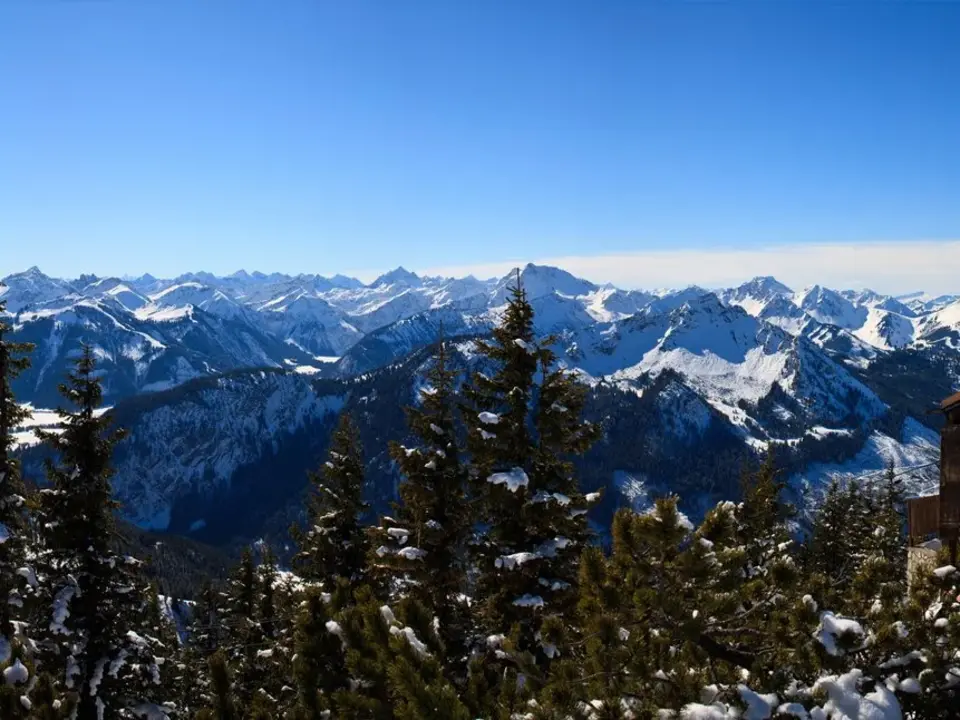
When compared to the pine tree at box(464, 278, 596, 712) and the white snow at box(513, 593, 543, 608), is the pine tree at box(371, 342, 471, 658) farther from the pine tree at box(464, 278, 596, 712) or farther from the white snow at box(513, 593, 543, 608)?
the white snow at box(513, 593, 543, 608)

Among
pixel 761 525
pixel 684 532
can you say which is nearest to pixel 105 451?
pixel 684 532

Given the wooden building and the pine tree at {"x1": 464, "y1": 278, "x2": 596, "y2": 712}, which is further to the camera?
the wooden building

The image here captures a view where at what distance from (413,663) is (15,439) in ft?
59.0

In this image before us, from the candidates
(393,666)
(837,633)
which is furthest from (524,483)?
(837,633)

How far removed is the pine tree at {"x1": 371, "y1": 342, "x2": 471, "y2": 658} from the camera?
20.0 meters

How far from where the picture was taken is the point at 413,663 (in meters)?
8.38

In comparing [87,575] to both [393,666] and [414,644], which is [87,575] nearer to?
[414,644]

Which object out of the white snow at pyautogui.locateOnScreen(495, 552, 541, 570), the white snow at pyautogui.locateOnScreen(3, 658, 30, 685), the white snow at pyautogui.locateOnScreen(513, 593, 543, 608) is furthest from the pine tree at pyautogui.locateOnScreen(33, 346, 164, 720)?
the white snow at pyautogui.locateOnScreen(513, 593, 543, 608)

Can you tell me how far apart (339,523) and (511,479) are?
36.0 ft

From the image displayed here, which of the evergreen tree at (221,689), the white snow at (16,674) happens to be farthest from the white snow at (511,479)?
the white snow at (16,674)

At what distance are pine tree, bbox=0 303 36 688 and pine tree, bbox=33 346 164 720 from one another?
0.67 m

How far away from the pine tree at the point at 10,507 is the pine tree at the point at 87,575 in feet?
2.19

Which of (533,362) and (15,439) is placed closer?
(533,362)

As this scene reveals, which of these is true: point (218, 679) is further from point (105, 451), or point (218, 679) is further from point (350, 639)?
point (105, 451)
